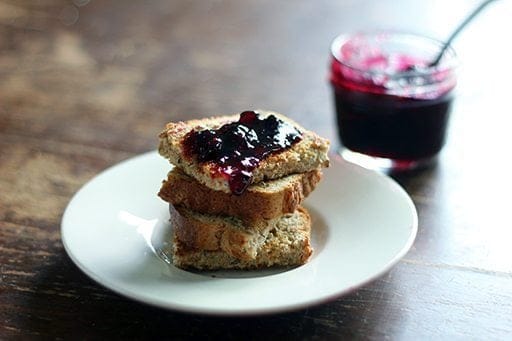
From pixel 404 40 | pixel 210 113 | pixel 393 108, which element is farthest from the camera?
pixel 210 113

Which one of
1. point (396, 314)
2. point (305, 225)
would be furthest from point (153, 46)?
point (396, 314)

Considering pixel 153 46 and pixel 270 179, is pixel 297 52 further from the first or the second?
pixel 270 179

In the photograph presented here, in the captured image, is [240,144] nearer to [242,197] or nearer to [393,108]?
[242,197]

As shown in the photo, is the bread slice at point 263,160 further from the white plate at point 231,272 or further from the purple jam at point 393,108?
the purple jam at point 393,108

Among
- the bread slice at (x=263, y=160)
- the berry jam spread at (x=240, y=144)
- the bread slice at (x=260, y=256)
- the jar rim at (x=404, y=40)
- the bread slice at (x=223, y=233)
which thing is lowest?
the bread slice at (x=260, y=256)

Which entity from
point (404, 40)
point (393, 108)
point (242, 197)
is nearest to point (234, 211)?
point (242, 197)

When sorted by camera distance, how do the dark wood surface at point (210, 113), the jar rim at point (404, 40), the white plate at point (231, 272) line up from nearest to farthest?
the white plate at point (231, 272), the dark wood surface at point (210, 113), the jar rim at point (404, 40)

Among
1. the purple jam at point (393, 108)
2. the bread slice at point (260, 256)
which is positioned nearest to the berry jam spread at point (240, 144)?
the bread slice at point (260, 256)
